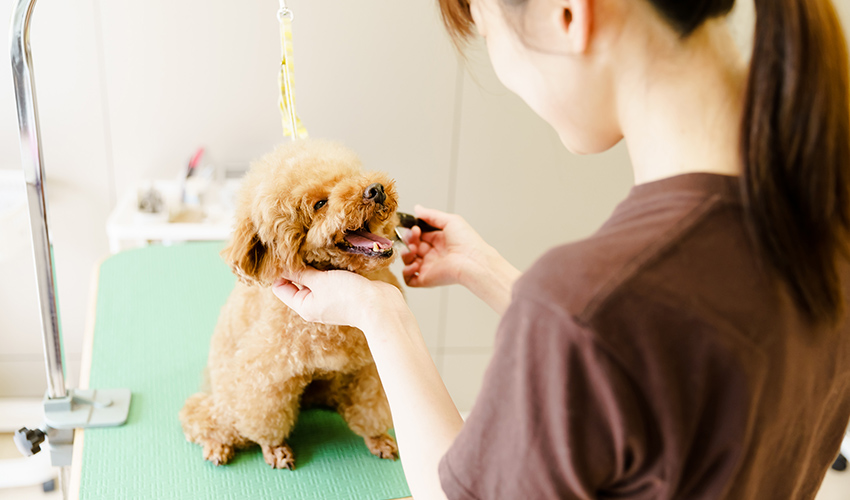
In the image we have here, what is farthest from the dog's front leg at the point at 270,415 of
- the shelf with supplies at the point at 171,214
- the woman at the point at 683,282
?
the shelf with supplies at the point at 171,214

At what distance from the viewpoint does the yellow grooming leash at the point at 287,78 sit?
2.94 feet

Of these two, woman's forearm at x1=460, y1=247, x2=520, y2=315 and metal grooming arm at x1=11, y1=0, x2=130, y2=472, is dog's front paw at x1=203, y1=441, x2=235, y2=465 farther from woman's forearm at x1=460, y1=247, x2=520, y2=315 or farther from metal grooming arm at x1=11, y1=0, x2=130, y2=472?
woman's forearm at x1=460, y1=247, x2=520, y2=315

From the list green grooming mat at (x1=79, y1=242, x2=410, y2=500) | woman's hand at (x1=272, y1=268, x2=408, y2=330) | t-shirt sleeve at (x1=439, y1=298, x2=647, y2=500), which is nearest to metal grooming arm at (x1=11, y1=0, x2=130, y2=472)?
green grooming mat at (x1=79, y1=242, x2=410, y2=500)

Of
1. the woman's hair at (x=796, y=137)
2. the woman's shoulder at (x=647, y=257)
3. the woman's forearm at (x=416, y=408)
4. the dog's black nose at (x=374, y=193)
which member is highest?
the woman's hair at (x=796, y=137)

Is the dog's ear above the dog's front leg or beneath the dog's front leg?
above

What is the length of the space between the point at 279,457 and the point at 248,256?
33 centimetres

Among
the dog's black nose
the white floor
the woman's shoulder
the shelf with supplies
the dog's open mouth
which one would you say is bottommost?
the white floor

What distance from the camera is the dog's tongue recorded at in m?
0.88

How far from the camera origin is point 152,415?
42.1 inches

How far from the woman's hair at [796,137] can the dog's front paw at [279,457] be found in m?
0.77

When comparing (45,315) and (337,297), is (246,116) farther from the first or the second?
(337,297)

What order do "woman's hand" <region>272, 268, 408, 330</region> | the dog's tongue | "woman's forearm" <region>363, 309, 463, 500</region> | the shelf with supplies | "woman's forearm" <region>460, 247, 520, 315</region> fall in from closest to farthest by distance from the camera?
1. "woman's forearm" <region>363, 309, 463, 500</region>
2. "woman's hand" <region>272, 268, 408, 330</region>
3. the dog's tongue
4. "woman's forearm" <region>460, 247, 520, 315</region>
5. the shelf with supplies

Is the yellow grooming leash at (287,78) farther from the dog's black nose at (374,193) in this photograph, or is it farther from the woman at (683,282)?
the woman at (683,282)

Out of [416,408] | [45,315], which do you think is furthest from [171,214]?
[416,408]
